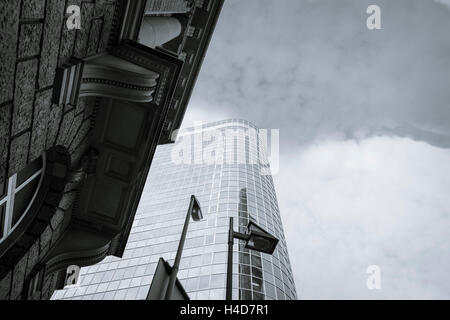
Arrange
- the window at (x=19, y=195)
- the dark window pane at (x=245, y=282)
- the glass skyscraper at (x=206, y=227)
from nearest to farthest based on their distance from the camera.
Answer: the window at (x=19, y=195) < the dark window pane at (x=245, y=282) < the glass skyscraper at (x=206, y=227)

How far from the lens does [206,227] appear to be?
4272 cm

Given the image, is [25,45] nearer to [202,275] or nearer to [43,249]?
[43,249]

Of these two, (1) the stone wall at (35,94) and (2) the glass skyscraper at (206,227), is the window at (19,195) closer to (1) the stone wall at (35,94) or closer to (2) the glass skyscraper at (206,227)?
(1) the stone wall at (35,94)

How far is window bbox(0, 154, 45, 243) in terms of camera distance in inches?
225

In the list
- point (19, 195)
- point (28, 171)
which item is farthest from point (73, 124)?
point (19, 195)

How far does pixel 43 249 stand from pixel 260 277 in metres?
28.4

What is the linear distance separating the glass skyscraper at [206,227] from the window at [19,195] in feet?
55.0

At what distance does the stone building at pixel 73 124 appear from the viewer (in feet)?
12.9

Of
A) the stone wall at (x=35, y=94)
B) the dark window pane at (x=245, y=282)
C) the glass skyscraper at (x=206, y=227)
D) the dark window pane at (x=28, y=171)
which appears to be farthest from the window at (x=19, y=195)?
the dark window pane at (x=245, y=282)

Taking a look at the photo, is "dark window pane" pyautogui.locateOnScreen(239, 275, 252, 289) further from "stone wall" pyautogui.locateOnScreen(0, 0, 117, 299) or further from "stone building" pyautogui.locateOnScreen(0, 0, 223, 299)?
"stone wall" pyautogui.locateOnScreen(0, 0, 117, 299)

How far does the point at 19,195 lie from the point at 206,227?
3748 cm

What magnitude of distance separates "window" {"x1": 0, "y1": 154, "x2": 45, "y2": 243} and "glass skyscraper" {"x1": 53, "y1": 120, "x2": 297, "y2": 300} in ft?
55.0

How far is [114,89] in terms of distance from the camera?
5797 mm
